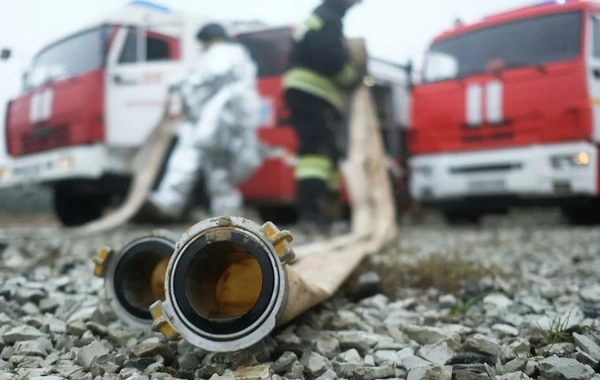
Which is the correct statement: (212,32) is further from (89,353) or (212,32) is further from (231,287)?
(89,353)

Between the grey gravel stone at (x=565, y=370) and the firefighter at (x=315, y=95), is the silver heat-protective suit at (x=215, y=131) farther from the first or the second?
the grey gravel stone at (x=565, y=370)

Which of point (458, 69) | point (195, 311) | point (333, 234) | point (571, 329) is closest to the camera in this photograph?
point (195, 311)

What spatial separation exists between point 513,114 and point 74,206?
4902 millimetres

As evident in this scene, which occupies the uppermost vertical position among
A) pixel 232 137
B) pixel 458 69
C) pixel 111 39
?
pixel 111 39

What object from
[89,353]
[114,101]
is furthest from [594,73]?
[89,353]

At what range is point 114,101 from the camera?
21.5 feet

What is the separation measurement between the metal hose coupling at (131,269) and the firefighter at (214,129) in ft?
13.0

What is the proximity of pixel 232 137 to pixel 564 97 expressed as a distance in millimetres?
3068

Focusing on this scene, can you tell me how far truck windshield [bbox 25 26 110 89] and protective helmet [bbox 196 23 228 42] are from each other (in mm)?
1157

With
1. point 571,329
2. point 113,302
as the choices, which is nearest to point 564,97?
point 571,329

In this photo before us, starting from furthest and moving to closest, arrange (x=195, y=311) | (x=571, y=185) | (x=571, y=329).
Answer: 1. (x=571, y=185)
2. (x=571, y=329)
3. (x=195, y=311)

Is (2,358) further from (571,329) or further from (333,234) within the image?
(333,234)

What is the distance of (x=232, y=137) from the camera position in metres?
6.07

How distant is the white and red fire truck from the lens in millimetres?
6434
